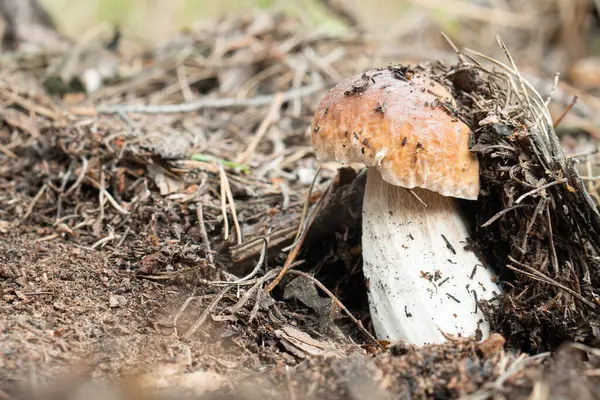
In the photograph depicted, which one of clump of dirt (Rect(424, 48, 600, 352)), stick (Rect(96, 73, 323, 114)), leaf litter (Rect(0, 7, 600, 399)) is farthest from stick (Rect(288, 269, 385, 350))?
stick (Rect(96, 73, 323, 114))

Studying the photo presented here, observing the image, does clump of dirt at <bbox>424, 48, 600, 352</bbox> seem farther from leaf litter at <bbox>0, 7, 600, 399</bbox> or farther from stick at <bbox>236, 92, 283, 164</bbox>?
stick at <bbox>236, 92, 283, 164</bbox>

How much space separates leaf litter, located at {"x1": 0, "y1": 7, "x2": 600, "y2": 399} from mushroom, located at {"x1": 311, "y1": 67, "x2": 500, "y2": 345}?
0.44 feet

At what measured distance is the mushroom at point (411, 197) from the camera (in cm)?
223

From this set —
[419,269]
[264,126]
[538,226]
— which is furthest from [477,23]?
[419,269]

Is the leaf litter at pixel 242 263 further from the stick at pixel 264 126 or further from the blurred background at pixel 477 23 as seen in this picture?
the blurred background at pixel 477 23

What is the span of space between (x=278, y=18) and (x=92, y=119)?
9.72 ft

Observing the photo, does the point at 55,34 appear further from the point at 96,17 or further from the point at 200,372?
the point at 200,372

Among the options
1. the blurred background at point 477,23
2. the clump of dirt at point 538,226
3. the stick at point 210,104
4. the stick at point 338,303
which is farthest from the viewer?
the blurred background at point 477,23

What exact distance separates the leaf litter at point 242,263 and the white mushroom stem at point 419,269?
0.43 feet

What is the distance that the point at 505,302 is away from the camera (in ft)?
8.00

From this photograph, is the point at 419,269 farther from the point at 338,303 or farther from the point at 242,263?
the point at 242,263

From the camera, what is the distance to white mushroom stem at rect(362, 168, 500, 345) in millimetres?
2432

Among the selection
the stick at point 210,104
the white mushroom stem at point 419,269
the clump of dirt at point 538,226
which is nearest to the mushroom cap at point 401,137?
the clump of dirt at point 538,226

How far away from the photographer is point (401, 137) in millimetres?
2215
